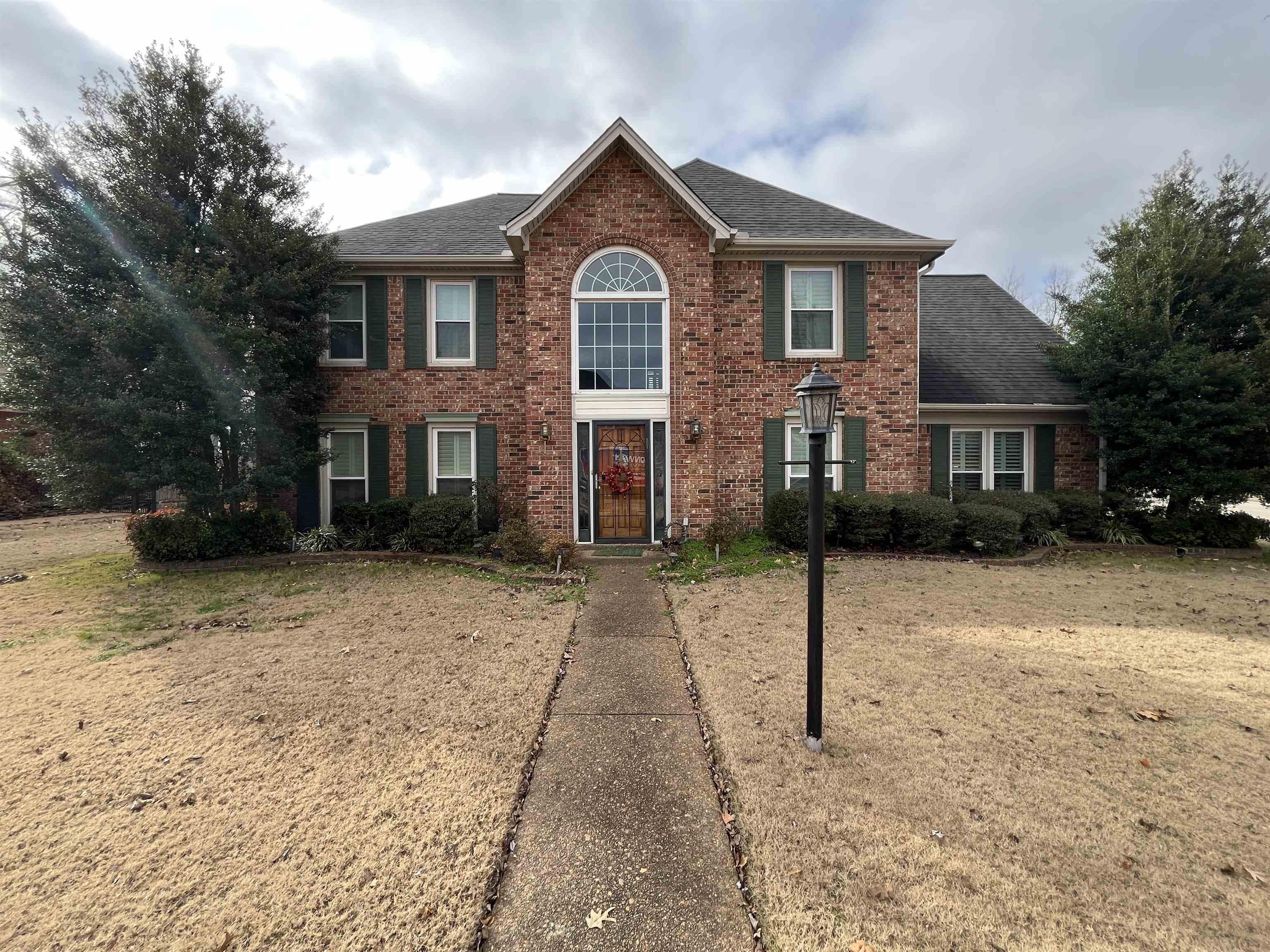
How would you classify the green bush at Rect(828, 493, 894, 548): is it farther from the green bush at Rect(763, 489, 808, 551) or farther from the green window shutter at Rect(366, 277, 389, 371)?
the green window shutter at Rect(366, 277, 389, 371)

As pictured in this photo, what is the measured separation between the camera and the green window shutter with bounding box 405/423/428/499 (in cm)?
1030

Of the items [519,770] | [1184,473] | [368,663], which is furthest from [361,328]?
[1184,473]

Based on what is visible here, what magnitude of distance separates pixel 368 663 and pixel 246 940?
9.58 feet

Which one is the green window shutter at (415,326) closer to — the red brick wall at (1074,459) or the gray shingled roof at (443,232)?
Result: the gray shingled roof at (443,232)

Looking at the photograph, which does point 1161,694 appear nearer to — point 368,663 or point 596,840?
point 596,840

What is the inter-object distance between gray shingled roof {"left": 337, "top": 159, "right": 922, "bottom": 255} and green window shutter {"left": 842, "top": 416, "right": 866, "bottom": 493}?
11.8ft

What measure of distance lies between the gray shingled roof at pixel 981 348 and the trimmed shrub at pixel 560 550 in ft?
26.6

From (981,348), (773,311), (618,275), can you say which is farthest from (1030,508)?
(618,275)

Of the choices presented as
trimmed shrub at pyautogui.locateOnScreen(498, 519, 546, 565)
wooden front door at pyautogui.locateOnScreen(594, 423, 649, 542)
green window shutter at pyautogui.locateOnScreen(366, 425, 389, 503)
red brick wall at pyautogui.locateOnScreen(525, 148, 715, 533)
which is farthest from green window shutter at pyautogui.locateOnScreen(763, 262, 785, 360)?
green window shutter at pyautogui.locateOnScreen(366, 425, 389, 503)

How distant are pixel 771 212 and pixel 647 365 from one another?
466 cm

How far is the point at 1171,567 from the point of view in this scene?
8.66m

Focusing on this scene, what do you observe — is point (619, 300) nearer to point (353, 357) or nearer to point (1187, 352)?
point (353, 357)

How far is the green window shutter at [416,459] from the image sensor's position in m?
10.3

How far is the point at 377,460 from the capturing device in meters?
10.3
